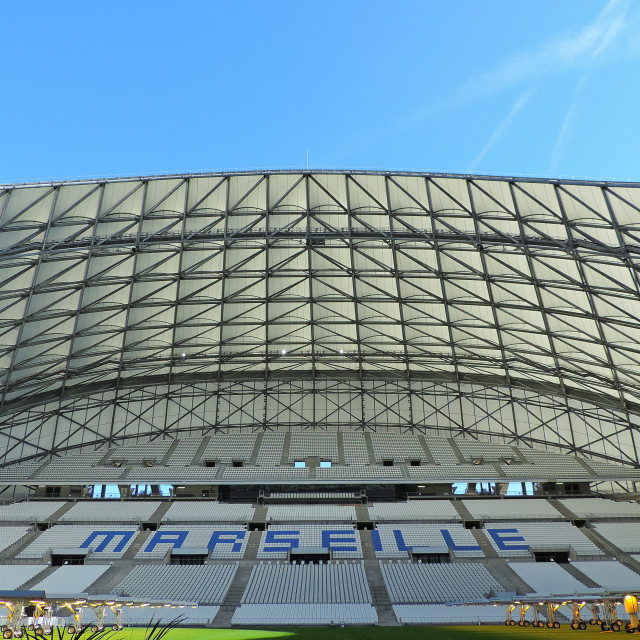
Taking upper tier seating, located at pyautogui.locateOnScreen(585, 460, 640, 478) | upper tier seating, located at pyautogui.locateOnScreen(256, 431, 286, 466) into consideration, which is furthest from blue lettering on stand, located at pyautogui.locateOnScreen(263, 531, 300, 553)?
upper tier seating, located at pyautogui.locateOnScreen(585, 460, 640, 478)

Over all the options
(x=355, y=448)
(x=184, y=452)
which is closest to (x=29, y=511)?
(x=184, y=452)

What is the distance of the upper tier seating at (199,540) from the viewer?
1644 inches

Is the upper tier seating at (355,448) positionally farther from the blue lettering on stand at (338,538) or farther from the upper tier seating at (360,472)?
the blue lettering on stand at (338,538)

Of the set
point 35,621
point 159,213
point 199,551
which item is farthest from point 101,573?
point 159,213

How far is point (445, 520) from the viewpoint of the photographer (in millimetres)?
46219

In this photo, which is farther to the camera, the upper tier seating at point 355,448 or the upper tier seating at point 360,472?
the upper tier seating at point 355,448

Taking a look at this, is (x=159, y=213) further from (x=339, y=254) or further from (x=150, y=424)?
(x=150, y=424)

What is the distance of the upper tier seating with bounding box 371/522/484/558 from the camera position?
137 ft

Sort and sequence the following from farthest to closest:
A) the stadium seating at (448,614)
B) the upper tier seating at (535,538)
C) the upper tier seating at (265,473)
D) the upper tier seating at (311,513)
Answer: the upper tier seating at (265,473) → the upper tier seating at (311,513) → the upper tier seating at (535,538) → the stadium seating at (448,614)

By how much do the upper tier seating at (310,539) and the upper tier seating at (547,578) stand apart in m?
10.9

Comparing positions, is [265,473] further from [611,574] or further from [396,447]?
[611,574]

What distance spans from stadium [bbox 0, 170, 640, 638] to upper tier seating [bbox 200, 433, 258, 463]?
20 centimetres

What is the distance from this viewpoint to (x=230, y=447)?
2138 inches

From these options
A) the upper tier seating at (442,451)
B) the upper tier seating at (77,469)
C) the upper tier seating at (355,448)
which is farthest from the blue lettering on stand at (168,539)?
the upper tier seating at (442,451)
